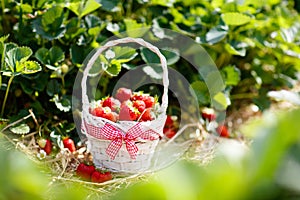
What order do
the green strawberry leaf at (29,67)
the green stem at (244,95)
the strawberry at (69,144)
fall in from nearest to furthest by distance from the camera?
1. the green strawberry leaf at (29,67)
2. the strawberry at (69,144)
3. the green stem at (244,95)

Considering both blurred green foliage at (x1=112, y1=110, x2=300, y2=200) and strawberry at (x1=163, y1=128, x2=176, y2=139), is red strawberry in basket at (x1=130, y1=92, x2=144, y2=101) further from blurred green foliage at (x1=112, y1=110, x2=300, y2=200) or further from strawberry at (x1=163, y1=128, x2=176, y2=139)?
blurred green foliage at (x1=112, y1=110, x2=300, y2=200)

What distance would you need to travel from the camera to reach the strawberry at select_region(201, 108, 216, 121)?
6.60 feet

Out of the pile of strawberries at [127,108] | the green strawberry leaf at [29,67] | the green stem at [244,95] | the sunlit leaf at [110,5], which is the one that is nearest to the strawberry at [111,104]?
the pile of strawberries at [127,108]

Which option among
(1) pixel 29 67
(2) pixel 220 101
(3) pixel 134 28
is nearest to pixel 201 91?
(2) pixel 220 101

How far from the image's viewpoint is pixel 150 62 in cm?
189

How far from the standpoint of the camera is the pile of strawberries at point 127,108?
153 cm

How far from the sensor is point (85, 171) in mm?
1541

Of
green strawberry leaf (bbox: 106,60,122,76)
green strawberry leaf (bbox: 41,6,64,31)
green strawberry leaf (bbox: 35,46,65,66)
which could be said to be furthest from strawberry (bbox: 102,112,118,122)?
green strawberry leaf (bbox: 41,6,64,31)

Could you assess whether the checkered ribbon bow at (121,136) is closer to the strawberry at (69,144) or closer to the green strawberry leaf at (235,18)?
the strawberry at (69,144)

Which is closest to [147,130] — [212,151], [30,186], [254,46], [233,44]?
[212,151]

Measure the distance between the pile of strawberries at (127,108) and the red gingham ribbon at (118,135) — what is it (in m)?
→ 0.04

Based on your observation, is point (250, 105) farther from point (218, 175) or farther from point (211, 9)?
point (218, 175)

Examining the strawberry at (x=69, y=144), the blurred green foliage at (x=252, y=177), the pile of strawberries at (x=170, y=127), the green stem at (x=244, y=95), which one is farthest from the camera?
the green stem at (x=244, y=95)

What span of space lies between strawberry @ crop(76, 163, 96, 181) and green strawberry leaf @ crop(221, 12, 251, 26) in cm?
73
